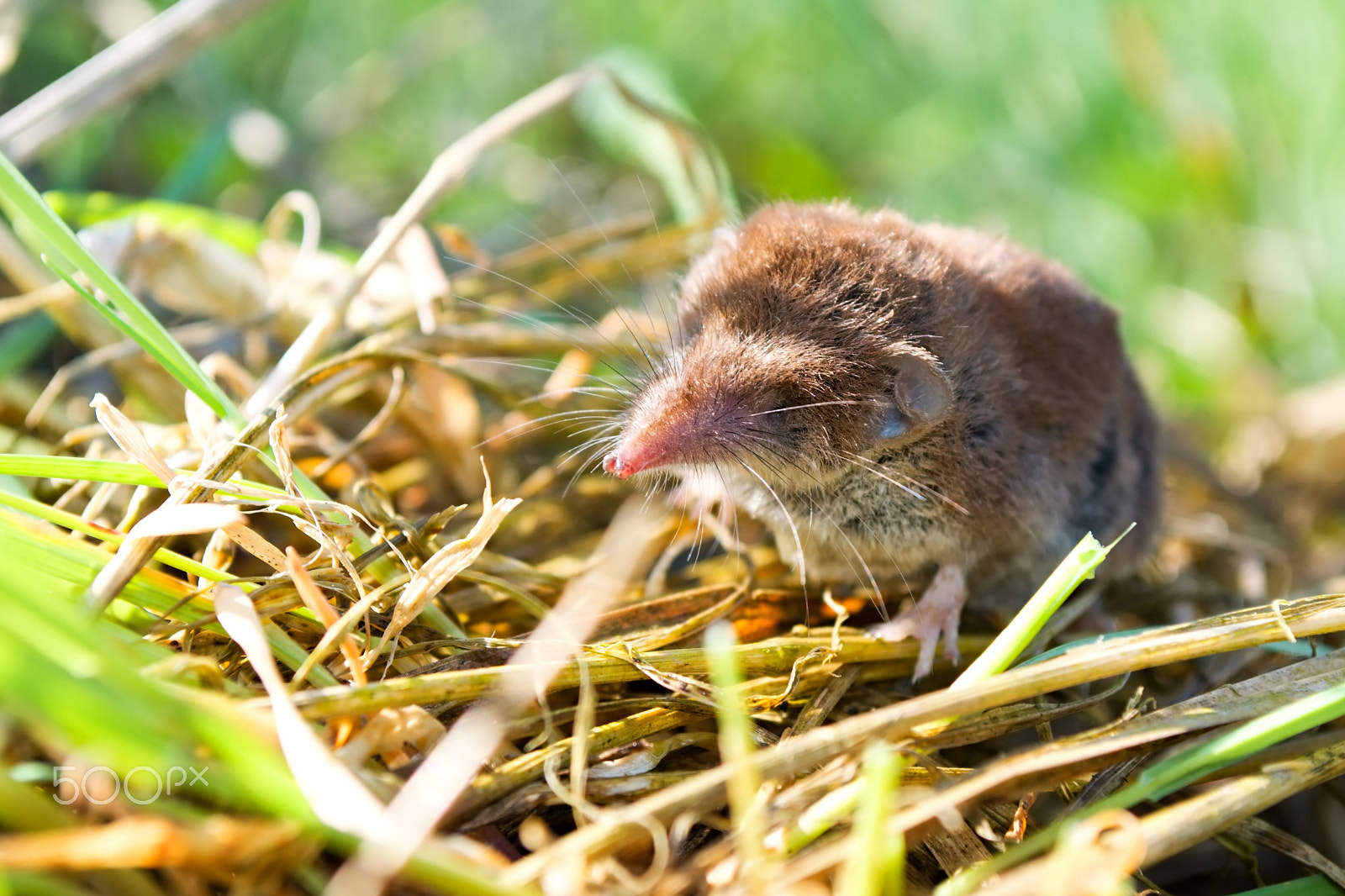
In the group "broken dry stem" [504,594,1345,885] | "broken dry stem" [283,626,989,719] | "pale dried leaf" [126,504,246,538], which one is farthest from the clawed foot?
"pale dried leaf" [126,504,246,538]

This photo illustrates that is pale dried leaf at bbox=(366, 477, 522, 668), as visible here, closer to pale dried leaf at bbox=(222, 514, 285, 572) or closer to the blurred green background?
pale dried leaf at bbox=(222, 514, 285, 572)

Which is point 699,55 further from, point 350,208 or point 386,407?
point 386,407

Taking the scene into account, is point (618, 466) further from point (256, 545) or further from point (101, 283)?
point (101, 283)

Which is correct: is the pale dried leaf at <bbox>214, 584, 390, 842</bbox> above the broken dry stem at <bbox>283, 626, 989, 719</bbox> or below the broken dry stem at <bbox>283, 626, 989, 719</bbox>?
below

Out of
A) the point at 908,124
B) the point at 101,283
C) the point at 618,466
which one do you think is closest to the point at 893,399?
the point at 618,466

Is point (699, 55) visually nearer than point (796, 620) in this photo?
No

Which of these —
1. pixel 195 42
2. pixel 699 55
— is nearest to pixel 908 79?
pixel 699 55
